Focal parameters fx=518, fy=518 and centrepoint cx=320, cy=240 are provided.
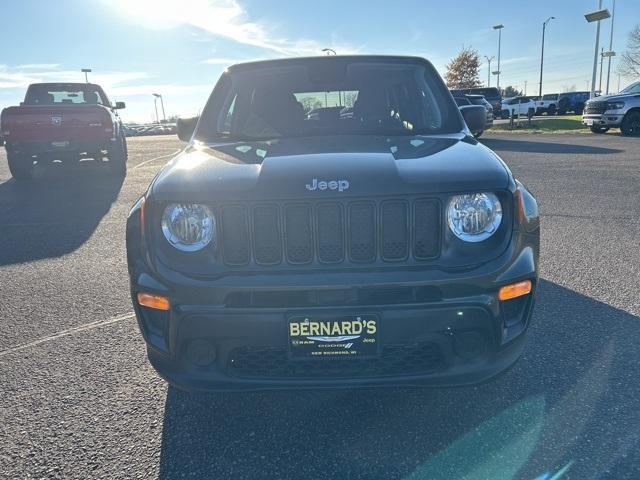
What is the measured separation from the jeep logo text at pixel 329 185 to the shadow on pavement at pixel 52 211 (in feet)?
14.0

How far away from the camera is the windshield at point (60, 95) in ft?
37.3

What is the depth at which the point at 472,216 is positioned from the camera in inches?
84.7

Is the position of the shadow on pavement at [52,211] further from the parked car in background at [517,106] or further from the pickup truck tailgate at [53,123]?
the parked car in background at [517,106]

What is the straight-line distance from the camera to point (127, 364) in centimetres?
303

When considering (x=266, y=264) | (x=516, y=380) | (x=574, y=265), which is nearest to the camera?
(x=266, y=264)

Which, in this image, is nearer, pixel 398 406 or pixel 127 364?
pixel 398 406

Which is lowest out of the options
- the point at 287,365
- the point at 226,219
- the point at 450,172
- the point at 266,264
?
the point at 287,365

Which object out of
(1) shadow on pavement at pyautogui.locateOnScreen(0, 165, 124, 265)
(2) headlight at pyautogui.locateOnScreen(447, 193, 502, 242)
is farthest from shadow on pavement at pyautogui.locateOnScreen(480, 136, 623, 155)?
(2) headlight at pyautogui.locateOnScreen(447, 193, 502, 242)

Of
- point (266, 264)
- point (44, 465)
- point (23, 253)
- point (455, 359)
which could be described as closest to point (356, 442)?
point (455, 359)

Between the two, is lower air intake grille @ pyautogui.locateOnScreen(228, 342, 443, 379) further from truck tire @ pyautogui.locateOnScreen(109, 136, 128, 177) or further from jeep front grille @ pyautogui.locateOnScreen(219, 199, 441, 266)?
truck tire @ pyautogui.locateOnScreen(109, 136, 128, 177)

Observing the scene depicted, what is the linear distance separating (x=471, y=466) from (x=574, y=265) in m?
2.96

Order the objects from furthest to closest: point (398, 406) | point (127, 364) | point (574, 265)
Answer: point (574, 265), point (127, 364), point (398, 406)

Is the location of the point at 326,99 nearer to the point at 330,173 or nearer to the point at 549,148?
the point at 330,173

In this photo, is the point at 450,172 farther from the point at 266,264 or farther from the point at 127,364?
the point at 127,364
